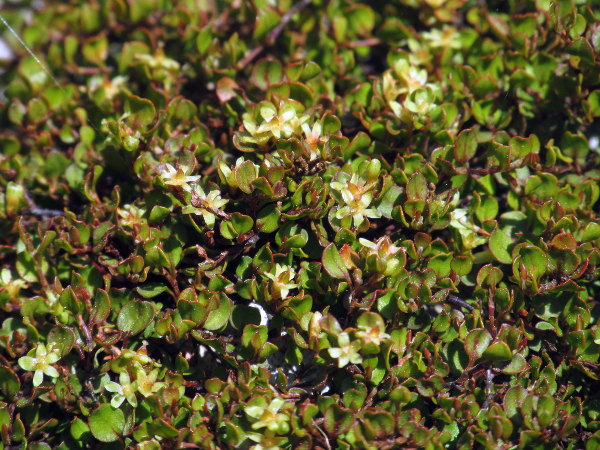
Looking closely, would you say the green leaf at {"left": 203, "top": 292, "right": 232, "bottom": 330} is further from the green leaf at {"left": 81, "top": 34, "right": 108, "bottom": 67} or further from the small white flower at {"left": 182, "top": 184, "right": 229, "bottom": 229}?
the green leaf at {"left": 81, "top": 34, "right": 108, "bottom": 67}

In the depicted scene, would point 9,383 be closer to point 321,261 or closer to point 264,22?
point 321,261

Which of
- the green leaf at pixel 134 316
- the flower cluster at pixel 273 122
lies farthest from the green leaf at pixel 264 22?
the green leaf at pixel 134 316

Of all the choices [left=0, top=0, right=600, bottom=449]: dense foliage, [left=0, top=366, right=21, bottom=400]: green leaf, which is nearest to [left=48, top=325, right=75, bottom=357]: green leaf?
[left=0, top=0, right=600, bottom=449]: dense foliage

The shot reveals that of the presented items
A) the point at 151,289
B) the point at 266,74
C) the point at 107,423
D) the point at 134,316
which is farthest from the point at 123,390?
the point at 266,74

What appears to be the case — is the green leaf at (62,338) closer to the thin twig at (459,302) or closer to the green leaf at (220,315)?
the green leaf at (220,315)

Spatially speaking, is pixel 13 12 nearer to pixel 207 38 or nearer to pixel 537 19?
pixel 207 38

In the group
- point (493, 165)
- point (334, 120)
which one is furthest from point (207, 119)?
point (493, 165)
